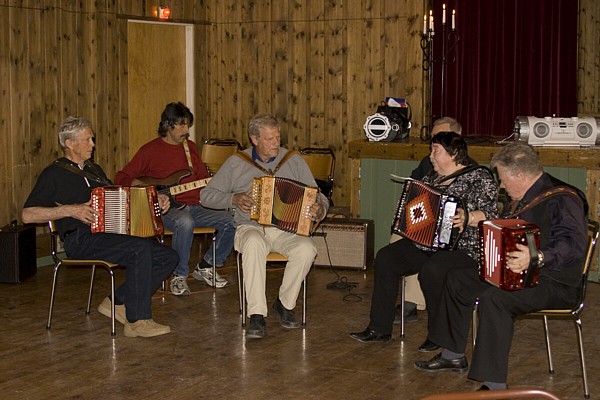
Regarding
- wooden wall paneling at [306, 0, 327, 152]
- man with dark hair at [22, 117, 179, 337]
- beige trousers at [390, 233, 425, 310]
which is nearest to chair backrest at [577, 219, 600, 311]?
beige trousers at [390, 233, 425, 310]

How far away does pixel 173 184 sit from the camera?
23.2 ft

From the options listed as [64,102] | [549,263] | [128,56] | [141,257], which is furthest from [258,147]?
[128,56]

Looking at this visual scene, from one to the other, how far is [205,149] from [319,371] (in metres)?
4.39

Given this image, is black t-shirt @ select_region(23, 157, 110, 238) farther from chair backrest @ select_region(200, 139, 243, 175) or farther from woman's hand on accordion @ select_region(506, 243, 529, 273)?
chair backrest @ select_region(200, 139, 243, 175)

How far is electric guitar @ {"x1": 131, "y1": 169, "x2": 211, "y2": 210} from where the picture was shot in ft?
22.9

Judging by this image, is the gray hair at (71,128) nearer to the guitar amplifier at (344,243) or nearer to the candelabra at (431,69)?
the guitar amplifier at (344,243)

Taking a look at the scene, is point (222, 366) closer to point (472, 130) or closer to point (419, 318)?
point (419, 318)

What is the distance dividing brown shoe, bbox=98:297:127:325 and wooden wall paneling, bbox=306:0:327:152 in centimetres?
405

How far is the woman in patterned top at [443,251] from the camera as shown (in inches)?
213

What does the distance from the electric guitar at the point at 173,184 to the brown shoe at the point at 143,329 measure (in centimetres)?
122

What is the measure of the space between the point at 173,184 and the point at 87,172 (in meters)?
1.13

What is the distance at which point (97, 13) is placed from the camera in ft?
28.9

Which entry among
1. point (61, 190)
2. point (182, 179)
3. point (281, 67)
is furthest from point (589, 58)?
point (61, 190)

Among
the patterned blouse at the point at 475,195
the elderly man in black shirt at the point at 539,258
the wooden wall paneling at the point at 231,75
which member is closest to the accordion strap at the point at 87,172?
the patterned blouse at the point at 475,195
